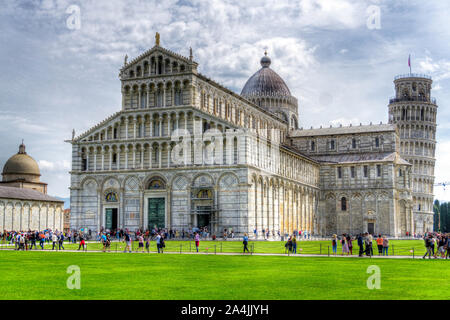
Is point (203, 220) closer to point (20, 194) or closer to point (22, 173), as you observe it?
point (20, 194)

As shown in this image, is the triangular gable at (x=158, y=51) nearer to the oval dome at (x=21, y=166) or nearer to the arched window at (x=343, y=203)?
the arched window at (x=343, y=203)

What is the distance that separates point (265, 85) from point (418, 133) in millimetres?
36889

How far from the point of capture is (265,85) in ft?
321

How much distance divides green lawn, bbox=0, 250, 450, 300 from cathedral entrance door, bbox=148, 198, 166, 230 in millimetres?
37830

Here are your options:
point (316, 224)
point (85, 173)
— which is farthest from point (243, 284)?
point (316, 224)

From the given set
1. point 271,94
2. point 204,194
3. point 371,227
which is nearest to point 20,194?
point 204,194

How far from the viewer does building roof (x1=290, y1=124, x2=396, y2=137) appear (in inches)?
3684

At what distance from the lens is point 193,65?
6456cm

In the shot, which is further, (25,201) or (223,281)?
(25,201)

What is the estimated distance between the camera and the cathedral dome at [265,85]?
97.6m

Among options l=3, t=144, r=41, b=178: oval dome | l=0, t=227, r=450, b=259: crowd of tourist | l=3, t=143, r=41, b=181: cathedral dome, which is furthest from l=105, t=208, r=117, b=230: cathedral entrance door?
l=3, t=144, r=41, b=178: oval dome

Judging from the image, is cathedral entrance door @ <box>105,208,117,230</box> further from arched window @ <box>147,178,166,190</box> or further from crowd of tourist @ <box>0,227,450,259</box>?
arched window @ <box>147,178,166,190</box>
